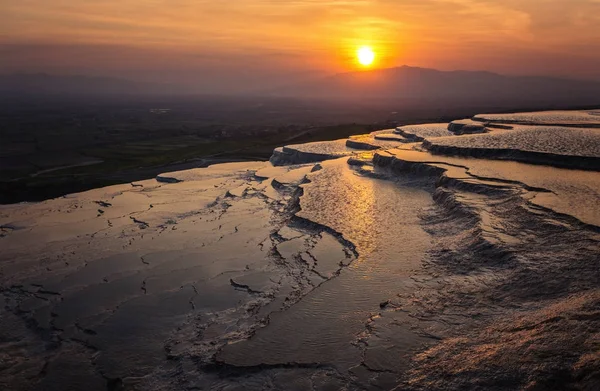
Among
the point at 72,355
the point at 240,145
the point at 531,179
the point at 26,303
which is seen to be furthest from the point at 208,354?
the point at 240,145

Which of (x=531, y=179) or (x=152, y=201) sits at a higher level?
(x=531, y=179)

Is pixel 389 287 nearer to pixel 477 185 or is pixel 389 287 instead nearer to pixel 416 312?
pixel 416 312

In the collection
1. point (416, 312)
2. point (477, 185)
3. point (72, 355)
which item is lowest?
point (72, 355)

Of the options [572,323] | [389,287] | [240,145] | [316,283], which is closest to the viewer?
[572,323]

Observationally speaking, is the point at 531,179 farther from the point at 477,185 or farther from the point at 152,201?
the point at 152,201

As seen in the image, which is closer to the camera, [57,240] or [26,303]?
[26,303]

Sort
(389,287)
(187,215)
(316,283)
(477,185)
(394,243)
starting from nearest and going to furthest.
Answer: (389,287)
(316,283)
(394,243)
(477,185)
(187,215)

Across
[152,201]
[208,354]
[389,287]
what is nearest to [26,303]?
[208,354]
